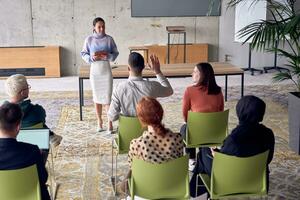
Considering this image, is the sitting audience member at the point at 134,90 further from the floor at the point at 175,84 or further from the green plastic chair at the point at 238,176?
the floor at the point at 175,84

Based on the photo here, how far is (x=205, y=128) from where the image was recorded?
154 inches

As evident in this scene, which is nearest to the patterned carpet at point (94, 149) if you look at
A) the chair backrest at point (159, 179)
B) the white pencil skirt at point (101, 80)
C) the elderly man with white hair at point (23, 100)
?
the white pencil skirt at point (101, 80)

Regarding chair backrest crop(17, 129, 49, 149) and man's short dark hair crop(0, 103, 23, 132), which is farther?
chair backrest crop(17, 129, 49, 149)

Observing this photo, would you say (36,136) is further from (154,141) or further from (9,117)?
(154,141)

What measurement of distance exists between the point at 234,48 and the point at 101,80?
18.0ft

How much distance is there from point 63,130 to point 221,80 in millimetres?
4319

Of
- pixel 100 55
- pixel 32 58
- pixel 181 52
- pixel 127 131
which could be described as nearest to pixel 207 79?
pixel 127 131

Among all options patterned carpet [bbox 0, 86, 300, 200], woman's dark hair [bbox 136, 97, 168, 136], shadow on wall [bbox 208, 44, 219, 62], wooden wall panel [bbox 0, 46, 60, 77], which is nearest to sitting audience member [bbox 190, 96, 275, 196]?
woman's dark hair [bbox 136, 97, 168, 136]

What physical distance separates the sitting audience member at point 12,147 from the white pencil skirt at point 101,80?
A: 3045mm

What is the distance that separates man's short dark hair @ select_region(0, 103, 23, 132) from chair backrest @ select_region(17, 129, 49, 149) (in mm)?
400

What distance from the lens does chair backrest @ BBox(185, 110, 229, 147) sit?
388 centimetres

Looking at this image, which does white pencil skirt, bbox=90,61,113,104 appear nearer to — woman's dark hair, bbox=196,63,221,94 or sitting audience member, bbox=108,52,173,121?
sitting audience member, bbox=108,52,173,121

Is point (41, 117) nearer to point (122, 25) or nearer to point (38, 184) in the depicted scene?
point (38, 184)

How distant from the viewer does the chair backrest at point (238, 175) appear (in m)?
2.83
